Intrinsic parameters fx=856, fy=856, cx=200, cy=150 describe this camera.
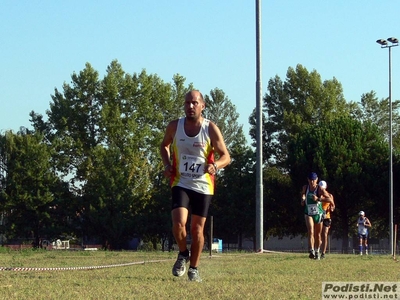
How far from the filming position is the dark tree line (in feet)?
225

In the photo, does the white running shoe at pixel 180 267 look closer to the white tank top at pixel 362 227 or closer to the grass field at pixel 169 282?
the grass field at pixel 169 282

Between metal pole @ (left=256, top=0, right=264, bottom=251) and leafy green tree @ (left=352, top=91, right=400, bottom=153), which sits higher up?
leafy green tree @ (left=352, top=91, right=400, bottom=153)

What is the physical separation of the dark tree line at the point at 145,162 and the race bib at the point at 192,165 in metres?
56.9

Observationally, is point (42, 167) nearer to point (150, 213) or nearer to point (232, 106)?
point (150, 213)

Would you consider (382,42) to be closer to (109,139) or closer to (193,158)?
(109,139)

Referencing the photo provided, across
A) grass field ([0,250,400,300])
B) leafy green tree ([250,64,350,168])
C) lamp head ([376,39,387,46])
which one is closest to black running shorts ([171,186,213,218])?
grass field ([0,250,400,300])

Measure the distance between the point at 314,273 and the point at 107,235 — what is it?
66.9m

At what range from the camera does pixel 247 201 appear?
251 feet

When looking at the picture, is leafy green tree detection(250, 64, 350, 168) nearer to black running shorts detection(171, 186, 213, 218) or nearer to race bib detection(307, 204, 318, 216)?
race bib detection(307, 204, 318, 216)

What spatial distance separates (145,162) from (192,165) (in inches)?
2830

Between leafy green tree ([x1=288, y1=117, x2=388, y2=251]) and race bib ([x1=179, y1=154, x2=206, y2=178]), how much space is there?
184 ft

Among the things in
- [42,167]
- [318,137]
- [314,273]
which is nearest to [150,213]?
[42,167]

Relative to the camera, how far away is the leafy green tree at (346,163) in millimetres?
66312

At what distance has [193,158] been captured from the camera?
10.2 m
